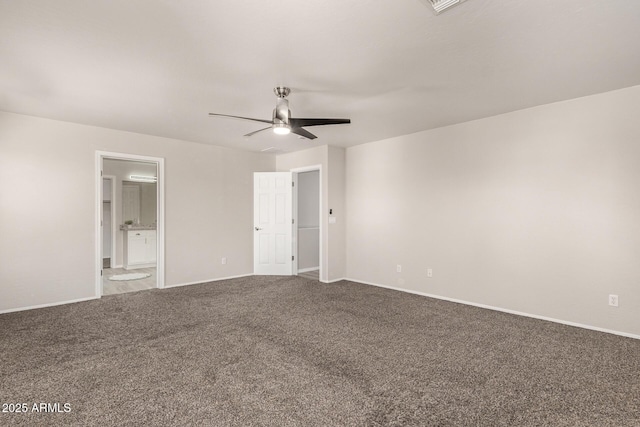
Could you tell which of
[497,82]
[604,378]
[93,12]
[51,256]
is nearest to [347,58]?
[497,82]

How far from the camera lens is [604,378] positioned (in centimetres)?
245

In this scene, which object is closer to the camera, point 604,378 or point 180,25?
point 180,25

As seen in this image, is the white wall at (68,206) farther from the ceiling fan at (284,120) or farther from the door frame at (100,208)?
the ceiling fan at (284,120)

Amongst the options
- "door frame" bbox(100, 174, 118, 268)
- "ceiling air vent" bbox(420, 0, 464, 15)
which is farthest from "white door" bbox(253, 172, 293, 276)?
"ceiling air vent" bbox(420, 0, 464, 15)

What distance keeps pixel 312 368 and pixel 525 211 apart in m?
3.23

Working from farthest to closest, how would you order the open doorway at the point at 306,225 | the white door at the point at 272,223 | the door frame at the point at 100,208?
the open doorway at the point at 306,225 < the white door at the point at 272,223 < the door frame at the point at 100,208

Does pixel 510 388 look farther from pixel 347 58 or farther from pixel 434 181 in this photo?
pixel 434 181

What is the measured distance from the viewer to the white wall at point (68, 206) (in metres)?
4.22

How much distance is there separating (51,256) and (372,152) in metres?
5.14

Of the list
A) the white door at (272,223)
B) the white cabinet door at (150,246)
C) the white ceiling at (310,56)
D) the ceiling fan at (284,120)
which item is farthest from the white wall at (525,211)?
the white cabinet door at (150,246)

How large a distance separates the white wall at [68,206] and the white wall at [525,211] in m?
3.27

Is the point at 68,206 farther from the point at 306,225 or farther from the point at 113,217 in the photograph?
the point at 306,225

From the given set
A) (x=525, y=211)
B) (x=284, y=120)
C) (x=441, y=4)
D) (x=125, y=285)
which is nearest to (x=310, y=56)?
(x=284, y=120)

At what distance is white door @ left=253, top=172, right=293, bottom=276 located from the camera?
21.6 feet
